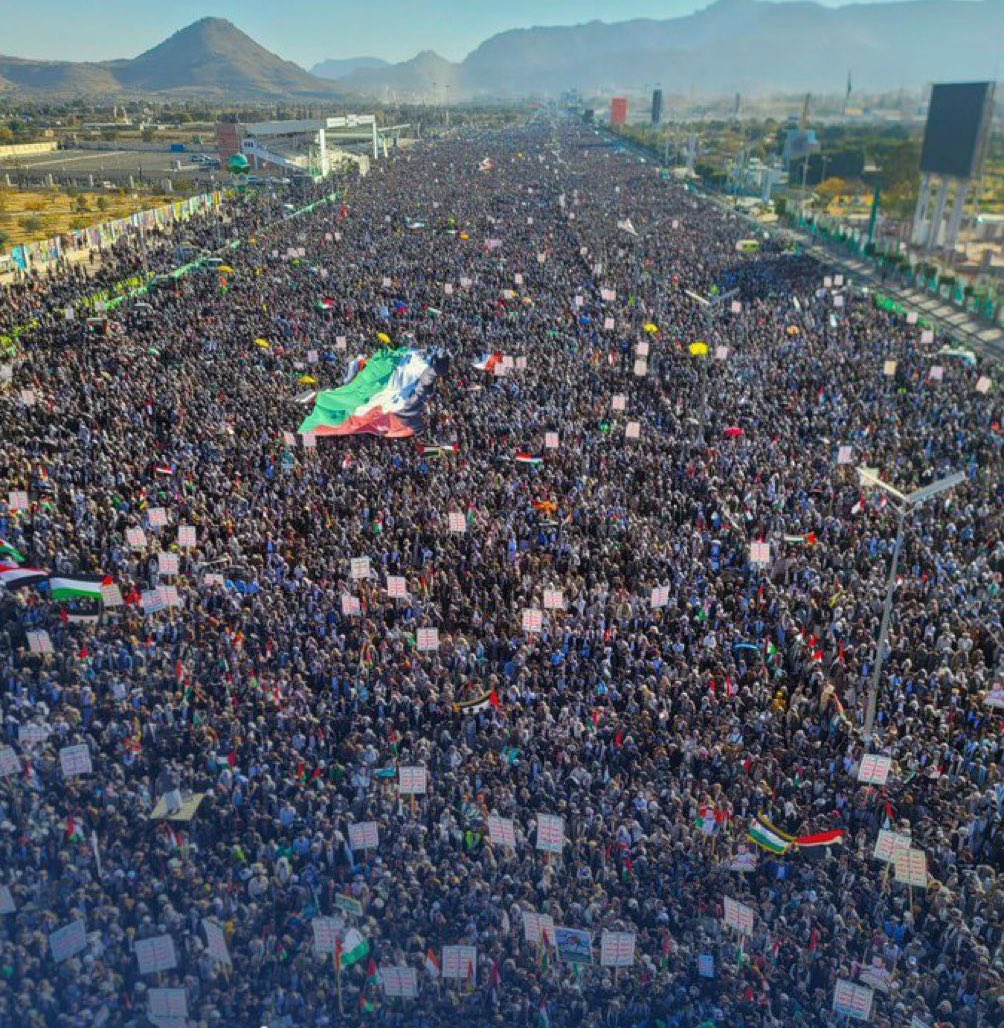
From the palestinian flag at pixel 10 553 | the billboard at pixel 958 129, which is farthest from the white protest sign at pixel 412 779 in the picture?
the billboard at pixel 958 129

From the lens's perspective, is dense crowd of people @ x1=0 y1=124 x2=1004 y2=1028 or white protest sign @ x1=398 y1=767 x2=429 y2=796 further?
white protest sign @ x1=398 y1=767 x2=429 y2=796

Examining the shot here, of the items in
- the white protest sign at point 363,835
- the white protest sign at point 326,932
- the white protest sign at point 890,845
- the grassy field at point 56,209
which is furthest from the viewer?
the grassy field at point 56,209

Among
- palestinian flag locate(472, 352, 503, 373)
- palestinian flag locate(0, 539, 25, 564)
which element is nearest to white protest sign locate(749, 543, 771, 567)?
palestinian flag locate(0, 539, 25, 564)

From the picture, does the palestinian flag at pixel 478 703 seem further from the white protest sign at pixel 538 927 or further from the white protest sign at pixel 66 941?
the white protest sign at pixel 66 941

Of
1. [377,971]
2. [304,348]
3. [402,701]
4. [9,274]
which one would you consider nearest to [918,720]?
[402,701]

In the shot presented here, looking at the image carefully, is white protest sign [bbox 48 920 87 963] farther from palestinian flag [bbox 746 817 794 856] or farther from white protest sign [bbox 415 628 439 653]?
palestinian flag [bbox 746 817 794 856]
